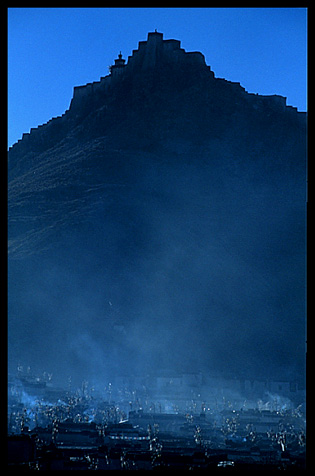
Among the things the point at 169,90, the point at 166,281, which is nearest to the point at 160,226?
the point at 166,281

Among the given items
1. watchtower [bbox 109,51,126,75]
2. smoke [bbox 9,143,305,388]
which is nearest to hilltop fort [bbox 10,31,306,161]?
watchtower [bbox 109,51,126,75]

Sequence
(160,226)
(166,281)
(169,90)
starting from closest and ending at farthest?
(166,281) → (160,226) → (169,90)

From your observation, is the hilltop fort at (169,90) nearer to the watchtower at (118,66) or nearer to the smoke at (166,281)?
the watchtower at (118,66)

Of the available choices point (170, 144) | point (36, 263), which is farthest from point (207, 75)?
point (36, 263)

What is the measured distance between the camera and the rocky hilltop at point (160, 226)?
162 ft

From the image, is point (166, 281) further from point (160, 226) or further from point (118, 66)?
point (118, 66)

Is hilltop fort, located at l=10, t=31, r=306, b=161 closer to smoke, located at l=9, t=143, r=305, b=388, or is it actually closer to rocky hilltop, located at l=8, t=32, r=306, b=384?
rocky hilltop, located at l=8, t=32, r=306, b=384

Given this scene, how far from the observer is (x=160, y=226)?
6069cm

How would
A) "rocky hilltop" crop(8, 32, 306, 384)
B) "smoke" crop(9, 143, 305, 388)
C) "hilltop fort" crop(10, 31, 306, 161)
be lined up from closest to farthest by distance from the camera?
"smoke" crop(9, 143, 305, 388) < "rocky hilltop" crop(8, 32, 306, 384) < "hilltop fort" crop(10, 31, 306, 161)

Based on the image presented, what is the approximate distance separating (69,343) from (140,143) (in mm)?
29507

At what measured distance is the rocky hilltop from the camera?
49.4 meters

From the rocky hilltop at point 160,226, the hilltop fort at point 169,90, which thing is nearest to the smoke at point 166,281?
the rocky hilltop at point 160,226

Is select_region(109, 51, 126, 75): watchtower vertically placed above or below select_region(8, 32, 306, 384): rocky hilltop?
above

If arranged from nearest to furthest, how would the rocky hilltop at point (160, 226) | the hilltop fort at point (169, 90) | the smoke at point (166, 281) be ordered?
the smoke at point (166, 281), the rocky hilltop at point (160, 226), the hilltop fort at point (169, 90)
